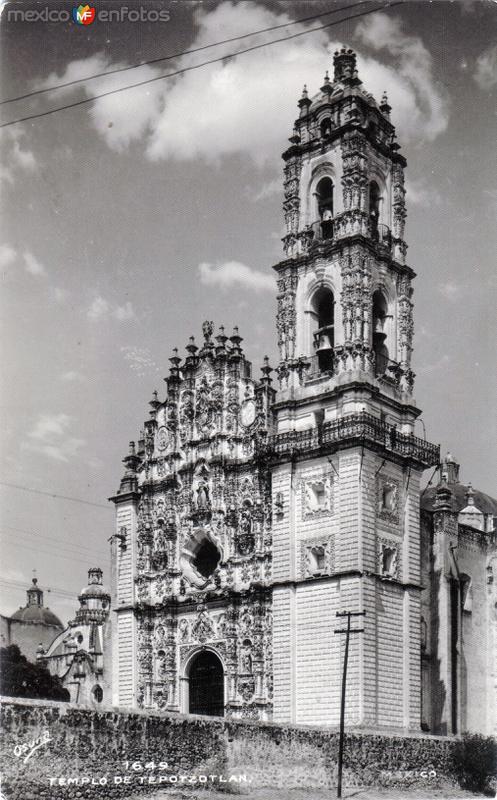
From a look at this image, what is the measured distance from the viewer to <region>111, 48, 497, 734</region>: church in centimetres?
4000

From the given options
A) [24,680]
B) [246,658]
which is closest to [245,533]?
[246,658]

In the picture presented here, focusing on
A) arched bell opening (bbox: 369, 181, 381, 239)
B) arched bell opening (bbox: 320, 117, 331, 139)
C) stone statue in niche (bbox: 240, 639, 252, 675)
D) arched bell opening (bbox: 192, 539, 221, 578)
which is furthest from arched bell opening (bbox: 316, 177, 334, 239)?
stone statue in niche (bbox: 240, 639, 252, 675)

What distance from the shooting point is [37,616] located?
326 ft

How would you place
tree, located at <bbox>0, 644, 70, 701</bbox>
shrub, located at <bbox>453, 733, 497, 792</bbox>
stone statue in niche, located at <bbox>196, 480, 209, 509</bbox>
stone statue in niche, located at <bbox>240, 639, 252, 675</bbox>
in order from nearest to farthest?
shrub, located at <bbox>453, 733, 497, 792</bbox>, stone statue in niche, located at <bbox>240, 639, 252, 675</bbox>, stone statue in niche, located at <bbox>196, 480, 209, 509</bbox>, tree, located at <bbox>0, 644, 70, 701</bbox>

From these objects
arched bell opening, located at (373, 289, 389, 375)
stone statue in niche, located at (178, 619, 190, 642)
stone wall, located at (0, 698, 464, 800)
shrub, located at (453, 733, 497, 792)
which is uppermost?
arched bell opening, located at (373, 289, 389, 375)

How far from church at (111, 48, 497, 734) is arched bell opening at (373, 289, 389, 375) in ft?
0.29

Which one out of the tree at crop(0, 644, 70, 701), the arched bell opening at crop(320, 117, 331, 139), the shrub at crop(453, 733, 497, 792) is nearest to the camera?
the shrub at crop(453, 733, 497, 792)

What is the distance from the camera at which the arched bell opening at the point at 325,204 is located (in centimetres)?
4565

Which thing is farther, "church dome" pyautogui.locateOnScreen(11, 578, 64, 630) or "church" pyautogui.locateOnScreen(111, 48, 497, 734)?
"church dome" pyautogui.locateOnScreen(11, 578, 64, 630)

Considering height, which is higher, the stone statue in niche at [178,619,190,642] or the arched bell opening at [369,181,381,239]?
the arched bell opening at [369,181,381,239]

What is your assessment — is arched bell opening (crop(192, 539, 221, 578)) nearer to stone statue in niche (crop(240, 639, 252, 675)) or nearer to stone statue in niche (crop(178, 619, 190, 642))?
stone statue in niche (crop(178, 619, 190, 642))

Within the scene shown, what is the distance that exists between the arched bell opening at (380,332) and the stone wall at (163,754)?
48.3ft

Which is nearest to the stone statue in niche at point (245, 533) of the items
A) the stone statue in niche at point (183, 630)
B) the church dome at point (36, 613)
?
the stone statue in niche at point (183, 630)
